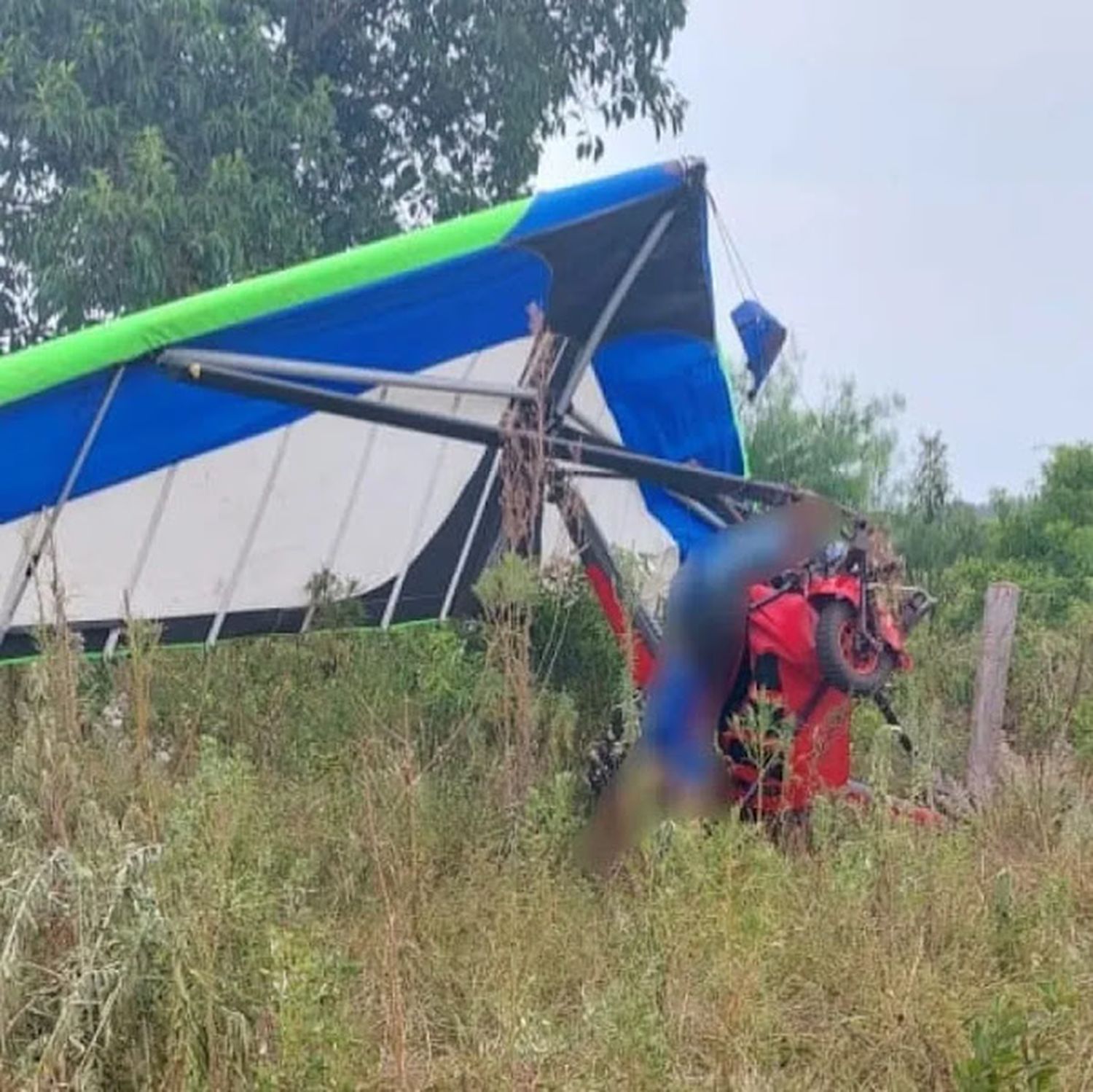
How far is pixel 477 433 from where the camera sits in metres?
4.61

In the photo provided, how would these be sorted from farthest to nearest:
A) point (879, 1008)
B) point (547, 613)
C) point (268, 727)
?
point (547, 613) < point (268, 727) < point (879, 1008)

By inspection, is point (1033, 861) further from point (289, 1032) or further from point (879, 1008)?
point (289, 1032)

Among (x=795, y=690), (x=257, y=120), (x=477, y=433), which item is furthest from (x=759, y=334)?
(x=257, y=120)

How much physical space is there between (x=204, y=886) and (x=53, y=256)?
5919mm

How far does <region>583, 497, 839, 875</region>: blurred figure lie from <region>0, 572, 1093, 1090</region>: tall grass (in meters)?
0.24

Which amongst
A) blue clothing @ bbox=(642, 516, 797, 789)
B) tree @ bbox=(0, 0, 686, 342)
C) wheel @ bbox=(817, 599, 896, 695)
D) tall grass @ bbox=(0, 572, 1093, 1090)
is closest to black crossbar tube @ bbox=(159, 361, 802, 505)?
blue clothing @ bbox=(642, 516, 797, 789)

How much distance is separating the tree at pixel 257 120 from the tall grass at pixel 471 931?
406 cm

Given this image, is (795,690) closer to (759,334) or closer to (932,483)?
(759,334)

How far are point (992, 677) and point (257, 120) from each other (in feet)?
17.4

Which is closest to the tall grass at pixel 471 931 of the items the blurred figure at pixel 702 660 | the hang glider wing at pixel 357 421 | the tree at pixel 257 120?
the blurred figure at pixel 702 660

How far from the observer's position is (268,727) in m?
4.52

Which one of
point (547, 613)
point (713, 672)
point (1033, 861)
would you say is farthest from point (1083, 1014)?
point (547, 613)

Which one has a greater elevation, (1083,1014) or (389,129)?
(389,129)

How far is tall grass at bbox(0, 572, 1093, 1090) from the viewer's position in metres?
2.37
